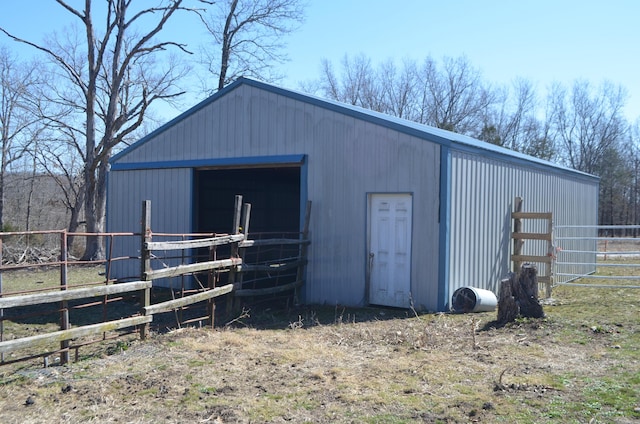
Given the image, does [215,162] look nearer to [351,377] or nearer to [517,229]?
[517,229]

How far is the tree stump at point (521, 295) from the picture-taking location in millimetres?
8953

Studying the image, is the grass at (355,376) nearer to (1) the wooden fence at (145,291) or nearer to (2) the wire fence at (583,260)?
(1) the wooden fence at (145,291)

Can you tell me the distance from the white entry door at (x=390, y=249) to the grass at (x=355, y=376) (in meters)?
1.62

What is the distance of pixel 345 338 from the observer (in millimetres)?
8227

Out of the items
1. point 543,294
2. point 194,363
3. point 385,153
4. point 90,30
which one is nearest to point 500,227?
point 543,294

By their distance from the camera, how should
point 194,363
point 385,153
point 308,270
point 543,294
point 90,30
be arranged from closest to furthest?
1. point 194,363
2. point 385,153
3. point 308,270
4. point 543,294
5. point 90,30

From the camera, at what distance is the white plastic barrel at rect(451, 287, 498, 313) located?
10.1m

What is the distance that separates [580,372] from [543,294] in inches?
266

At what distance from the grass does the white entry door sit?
1.62 metres

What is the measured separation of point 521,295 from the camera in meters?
9.23

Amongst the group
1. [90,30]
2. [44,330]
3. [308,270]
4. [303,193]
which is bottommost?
[44,330]

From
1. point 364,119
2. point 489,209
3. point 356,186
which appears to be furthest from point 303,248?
point 489,209

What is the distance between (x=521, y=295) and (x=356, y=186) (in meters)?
3.67

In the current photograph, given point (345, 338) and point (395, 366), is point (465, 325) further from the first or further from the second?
point (395, 366)
